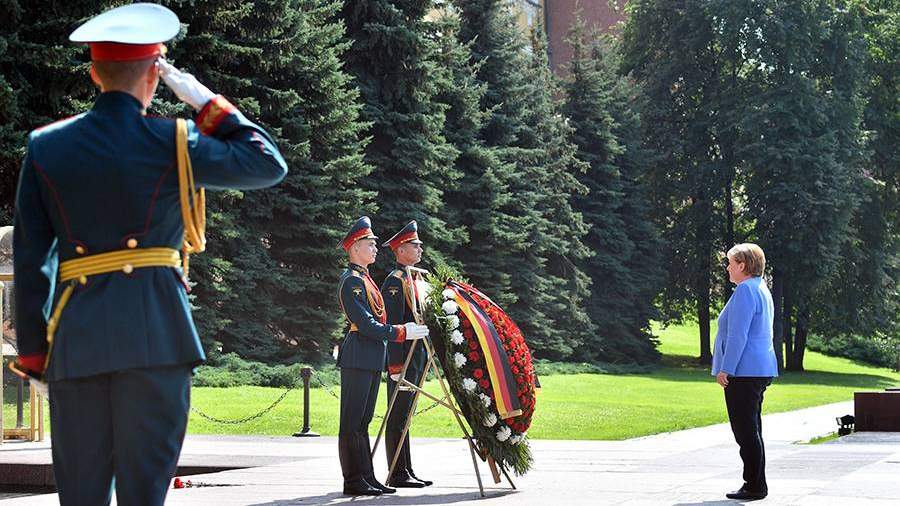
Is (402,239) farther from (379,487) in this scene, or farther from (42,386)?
(42,386)

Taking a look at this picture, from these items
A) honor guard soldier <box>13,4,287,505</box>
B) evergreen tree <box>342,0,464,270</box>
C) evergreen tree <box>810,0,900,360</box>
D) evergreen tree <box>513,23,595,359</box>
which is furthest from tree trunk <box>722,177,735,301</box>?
honor guard soldier <box>13,4,287,505</box>

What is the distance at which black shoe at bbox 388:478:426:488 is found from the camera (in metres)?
11.4

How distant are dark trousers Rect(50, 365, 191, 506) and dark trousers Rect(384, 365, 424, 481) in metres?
7.08

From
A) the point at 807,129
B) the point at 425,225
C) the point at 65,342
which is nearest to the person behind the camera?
the point at 65,342

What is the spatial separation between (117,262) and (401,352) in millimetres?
7163

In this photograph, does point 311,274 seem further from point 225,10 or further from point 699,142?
point 699,142

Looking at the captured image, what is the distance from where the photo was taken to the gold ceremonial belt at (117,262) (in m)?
4.40

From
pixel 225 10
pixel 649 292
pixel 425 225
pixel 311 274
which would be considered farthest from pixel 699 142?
pixel 225 10

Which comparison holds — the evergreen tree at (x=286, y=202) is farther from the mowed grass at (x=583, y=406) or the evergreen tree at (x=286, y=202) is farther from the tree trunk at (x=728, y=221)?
the tree trunk at (x=728, y=221)

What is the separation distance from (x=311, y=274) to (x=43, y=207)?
88.0 ft

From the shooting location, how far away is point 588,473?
40.9ft

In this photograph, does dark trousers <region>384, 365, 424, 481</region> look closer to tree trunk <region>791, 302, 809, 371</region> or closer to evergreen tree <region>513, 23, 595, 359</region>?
evergreen tree <region>513, 23, 595, 359</region>

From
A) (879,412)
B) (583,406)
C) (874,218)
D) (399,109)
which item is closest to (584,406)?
(583,406)

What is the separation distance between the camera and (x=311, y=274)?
31234 millimetres
